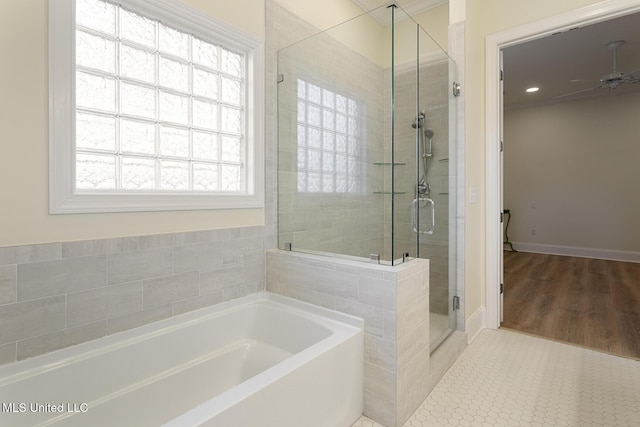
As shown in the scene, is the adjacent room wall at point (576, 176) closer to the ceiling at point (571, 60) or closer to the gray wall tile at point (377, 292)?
the ceiling at point (571, 60)

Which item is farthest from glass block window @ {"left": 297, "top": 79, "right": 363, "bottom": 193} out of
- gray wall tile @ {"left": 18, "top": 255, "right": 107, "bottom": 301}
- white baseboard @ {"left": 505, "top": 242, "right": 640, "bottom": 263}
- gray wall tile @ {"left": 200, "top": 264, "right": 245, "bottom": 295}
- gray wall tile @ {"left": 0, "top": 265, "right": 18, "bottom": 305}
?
white baseboard @ {"left": 505, "top": 242, "right": 640, "bottom": 263}

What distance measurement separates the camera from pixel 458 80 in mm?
2469

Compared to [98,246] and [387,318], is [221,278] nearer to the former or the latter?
[98,246]

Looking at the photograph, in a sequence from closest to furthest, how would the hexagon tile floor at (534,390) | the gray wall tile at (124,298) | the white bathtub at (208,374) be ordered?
the white bathtub at (208,374) → the gray wall tile at (124,298) → the hexagon tile floor at (534,390)

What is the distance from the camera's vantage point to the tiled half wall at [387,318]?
5.23 feet

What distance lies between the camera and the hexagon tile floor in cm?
163

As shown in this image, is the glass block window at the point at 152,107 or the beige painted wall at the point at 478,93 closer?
the glass block window at the point at 152,107

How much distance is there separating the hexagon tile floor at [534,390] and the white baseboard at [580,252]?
14.2 feet

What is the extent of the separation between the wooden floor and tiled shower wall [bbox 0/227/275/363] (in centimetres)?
255

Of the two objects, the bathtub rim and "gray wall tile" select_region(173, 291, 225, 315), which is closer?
the bathtub rim

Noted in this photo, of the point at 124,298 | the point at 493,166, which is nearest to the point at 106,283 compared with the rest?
the point at 124,298

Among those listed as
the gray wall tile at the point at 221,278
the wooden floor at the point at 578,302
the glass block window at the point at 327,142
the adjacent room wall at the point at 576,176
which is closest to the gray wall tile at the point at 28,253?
the gray wall tile at the point at 221,278

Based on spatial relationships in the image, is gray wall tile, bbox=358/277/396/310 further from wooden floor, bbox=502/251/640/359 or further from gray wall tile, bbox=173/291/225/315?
wooden floor, bbox=502/251/640/359

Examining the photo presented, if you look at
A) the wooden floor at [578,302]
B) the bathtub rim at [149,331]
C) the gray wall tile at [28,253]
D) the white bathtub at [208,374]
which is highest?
the gray wall tile at [28,253]
